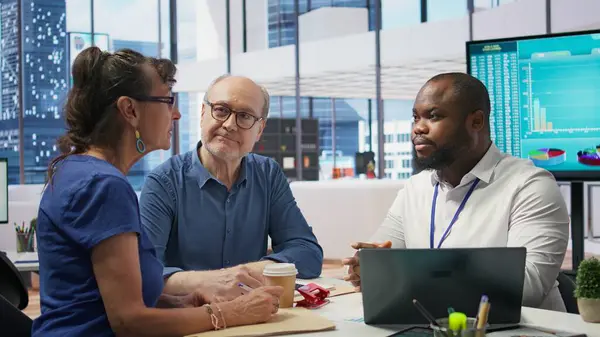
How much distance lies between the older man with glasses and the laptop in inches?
33.6

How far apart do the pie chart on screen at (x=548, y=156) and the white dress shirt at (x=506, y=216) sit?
0.98m

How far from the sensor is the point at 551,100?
3145 mm

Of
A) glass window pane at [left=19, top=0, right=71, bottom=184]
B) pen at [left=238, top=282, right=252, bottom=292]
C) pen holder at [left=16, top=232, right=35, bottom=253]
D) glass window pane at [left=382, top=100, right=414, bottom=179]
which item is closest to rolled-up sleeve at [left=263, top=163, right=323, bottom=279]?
pen at [left=238, top=282, right=252, bottom=292]

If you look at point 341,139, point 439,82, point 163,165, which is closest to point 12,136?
point 341,139

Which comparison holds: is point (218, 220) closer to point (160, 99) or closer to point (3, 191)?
point (160, 99)

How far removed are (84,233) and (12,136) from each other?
10.1 meters

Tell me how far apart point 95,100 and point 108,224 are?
13.6 inches

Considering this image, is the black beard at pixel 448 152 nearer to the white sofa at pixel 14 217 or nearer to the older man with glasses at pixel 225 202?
the older man with glasses at pixel 225 202

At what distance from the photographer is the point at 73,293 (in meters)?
1.53

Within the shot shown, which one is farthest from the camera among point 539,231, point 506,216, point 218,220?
point 218,220

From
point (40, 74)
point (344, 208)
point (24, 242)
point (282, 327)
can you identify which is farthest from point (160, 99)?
point (40, 74)

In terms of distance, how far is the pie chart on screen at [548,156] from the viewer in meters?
3.15

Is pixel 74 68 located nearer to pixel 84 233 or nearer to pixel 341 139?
pixel 84 233

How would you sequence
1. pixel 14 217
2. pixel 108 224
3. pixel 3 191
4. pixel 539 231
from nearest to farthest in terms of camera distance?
pixel 108 224, pixel 539 231, pixel 3 191, pixel 14 217
